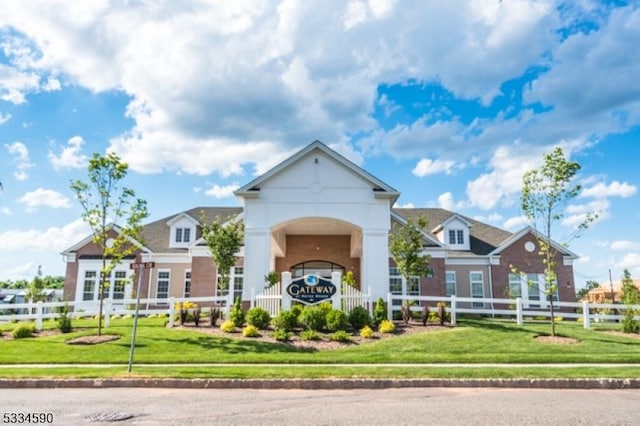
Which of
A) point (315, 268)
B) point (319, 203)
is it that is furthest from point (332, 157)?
point (315, 268)

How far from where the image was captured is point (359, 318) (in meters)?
16.9

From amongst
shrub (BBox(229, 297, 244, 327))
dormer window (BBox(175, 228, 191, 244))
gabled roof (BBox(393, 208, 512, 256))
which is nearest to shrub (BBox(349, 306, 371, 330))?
shrub (BBox(229, 297, 244, 327))

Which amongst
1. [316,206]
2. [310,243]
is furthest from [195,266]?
[316,206]

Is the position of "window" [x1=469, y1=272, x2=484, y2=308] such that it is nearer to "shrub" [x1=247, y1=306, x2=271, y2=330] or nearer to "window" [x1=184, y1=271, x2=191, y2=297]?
"shrub" [x1=247, y1=306, x2=271, y2=330]

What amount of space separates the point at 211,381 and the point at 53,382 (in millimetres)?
3600

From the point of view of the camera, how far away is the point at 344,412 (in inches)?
284

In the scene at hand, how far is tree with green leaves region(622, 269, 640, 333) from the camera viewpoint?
667 inches

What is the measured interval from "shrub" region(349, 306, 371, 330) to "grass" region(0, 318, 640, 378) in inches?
84.4

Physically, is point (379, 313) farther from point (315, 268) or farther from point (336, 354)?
point (315, 268)

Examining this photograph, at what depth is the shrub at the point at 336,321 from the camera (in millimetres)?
16031

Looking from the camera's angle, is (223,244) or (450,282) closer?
(223,244)

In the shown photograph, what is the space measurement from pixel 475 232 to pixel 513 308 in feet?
20.9

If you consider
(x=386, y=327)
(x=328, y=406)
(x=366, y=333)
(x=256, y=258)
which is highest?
(x=256, y=258)

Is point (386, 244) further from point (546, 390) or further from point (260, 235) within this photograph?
point (546, 390)
